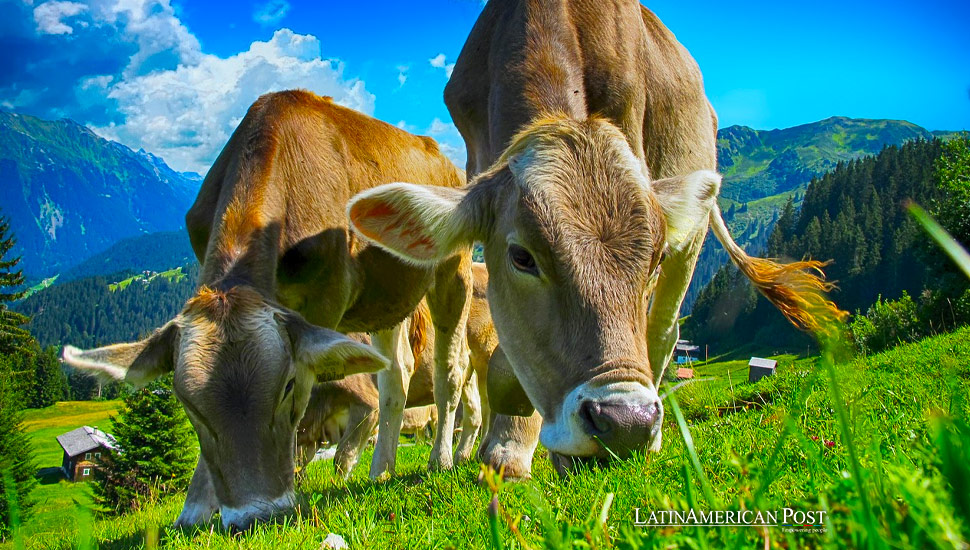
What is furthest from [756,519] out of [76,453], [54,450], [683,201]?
[54,450]

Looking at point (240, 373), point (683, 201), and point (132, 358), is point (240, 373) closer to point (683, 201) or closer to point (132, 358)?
point (132, 358)

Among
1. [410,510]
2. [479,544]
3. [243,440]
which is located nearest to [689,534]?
[479,544]

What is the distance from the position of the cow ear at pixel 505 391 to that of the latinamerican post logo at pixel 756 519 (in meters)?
3.25

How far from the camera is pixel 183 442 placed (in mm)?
51406

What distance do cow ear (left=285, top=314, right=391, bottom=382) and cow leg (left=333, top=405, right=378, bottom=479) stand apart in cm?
596

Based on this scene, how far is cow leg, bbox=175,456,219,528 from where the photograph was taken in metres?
4.59

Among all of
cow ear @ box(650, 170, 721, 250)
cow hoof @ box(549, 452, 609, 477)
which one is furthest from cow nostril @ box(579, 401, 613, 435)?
cow ear @ box(650, 170, 721, 250)

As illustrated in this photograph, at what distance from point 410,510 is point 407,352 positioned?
20.6ft

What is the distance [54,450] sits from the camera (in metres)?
92.9

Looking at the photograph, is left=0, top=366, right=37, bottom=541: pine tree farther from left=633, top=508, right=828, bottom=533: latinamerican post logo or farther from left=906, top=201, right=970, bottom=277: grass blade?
left=906, top=201, right=970, bottom=277: grass blade

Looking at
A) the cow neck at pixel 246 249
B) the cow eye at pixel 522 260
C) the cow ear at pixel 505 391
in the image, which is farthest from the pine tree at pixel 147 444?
the cow eye at pixel 522 260

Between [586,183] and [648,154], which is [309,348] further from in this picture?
[648,154]

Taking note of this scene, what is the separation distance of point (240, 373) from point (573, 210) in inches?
95.3

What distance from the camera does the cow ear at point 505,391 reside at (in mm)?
4668
